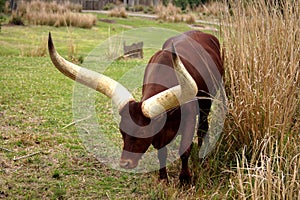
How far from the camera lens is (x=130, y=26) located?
21.1 meters

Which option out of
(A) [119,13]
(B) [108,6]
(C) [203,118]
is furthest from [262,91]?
(B) [108,6]

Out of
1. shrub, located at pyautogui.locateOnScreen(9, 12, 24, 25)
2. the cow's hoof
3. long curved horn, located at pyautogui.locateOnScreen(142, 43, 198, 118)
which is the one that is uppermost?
long curved horn, located at pyautogui.locateOnScreen(142, 43, 198, 118)

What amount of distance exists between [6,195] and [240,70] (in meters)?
2.45

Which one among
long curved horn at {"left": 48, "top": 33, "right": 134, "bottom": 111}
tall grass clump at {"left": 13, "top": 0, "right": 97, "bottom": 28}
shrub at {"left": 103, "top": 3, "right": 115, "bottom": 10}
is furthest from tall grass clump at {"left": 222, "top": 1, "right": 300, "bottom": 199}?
shrub at {"left": 103, "top": 3, "right": 115, "bottom": 10}

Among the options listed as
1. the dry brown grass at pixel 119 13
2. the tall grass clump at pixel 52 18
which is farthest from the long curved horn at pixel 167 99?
the dry brown grass at pixel 119 13

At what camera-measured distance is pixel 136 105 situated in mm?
3588

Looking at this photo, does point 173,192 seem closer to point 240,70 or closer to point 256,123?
point 256,123

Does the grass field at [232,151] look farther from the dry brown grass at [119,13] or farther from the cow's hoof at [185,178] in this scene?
the dry brown grass at [119,13]

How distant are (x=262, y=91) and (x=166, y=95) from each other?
1108 mm

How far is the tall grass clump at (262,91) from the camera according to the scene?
146 inches

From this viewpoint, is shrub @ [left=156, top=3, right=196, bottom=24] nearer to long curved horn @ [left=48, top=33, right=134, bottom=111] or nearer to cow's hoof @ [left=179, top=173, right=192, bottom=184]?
cow's hoof @ [left=179, top=173, right=192, bottom=184]

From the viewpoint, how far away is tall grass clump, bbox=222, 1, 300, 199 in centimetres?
372

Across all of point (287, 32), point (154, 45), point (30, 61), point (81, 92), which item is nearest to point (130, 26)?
point (154, 45)

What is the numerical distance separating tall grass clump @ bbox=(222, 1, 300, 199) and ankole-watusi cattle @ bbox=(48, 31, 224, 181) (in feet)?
0.91
